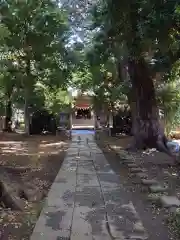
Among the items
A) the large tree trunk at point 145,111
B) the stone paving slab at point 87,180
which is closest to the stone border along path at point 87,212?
the stone paving slab at point 87,180

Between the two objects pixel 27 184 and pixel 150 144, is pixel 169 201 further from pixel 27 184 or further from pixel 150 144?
pixel 150 144

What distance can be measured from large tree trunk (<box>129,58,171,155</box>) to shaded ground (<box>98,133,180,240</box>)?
1.34 meters

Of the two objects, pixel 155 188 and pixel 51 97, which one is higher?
pixel 51 97

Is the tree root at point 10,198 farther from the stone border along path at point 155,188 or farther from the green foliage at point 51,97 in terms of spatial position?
the green foliage at point 51,97

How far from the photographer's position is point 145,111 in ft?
49.3

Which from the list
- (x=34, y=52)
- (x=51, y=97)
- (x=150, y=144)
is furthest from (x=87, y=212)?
(x=51, y=97)

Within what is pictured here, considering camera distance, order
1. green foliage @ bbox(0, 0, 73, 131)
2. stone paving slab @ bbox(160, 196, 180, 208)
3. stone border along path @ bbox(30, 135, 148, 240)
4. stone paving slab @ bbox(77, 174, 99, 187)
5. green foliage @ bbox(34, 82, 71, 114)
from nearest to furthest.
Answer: stone border along path @ bbox(30, 135, 148, 240), stone paving slab @ bbox(160, 196, 180, 208), stone paving slab @ bbox(77, 174, 99, 187), green foliage @ bbox(0, 0, 73, 131), green foliage @ bbox(34, 82, 71, 114)

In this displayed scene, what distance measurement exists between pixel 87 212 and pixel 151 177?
3239 millimetres

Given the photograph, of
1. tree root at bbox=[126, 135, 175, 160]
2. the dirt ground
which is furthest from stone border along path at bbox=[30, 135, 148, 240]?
tree root at bbox=[126, 135, 175, 160]

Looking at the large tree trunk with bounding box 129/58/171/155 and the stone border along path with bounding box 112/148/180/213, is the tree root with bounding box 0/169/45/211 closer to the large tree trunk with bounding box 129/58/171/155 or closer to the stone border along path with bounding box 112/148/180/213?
the stone border along path with bounding box 112/148/180/213

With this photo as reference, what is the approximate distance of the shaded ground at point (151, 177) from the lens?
16.8 feet

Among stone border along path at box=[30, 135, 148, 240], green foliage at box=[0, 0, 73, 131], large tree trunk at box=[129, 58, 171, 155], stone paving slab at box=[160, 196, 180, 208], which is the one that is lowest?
stone border along path at box=[30, 135, 148, 240]

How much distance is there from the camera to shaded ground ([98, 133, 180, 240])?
16.8 feet

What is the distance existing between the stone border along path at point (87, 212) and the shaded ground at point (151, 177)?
0.17 metres
